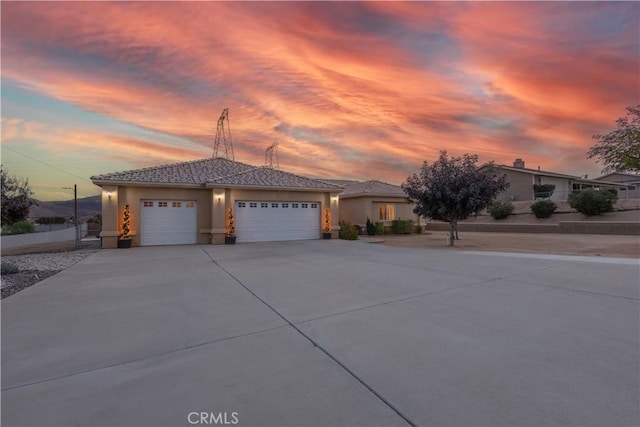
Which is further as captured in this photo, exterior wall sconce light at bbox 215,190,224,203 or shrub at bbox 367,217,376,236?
shrub at bbox 367,217,376,236

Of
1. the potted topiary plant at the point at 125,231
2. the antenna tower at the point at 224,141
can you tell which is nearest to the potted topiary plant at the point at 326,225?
the antenna tower at the point at 224,141

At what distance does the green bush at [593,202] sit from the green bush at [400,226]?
45.3 feet

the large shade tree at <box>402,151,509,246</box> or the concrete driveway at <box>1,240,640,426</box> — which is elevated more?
the large shade tree at <box>402,151,509,246</box>

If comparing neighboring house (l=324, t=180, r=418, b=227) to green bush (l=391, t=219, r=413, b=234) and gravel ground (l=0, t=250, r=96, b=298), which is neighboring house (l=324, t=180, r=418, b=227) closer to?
green bush (l=391, t=219, r=413, b=234)

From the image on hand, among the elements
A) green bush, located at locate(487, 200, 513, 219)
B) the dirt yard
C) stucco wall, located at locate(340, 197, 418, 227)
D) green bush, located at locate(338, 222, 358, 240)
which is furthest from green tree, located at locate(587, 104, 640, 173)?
green bush, located at locate(487, 200, 513, 219)

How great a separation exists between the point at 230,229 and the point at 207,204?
2.07 m

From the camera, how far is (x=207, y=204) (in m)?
17.7

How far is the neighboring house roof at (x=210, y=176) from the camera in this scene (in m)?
16.1

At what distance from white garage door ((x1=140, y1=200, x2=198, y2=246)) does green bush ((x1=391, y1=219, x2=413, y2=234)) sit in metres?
14.6

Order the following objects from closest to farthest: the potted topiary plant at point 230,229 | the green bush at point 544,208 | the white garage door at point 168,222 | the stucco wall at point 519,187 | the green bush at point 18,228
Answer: the white garage door at point 168,222
the potted topiary plant at point 230,229
the green bush at point 18,228
the green bush at point 544,208
the stucco wall at point 519,187

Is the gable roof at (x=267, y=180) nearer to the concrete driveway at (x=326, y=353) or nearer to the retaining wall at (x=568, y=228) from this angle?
the concrete driveway at (x=326, y=353)

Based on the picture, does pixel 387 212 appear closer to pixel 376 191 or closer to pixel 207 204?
pixel 376 191

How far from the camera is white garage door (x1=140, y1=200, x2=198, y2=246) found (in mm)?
16484

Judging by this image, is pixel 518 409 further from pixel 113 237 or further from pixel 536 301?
pixel 113 237
